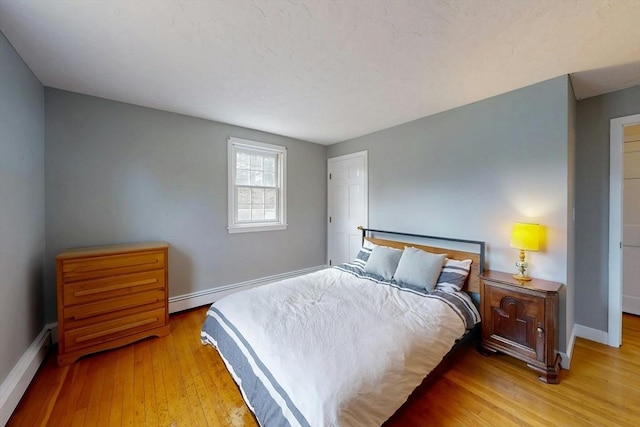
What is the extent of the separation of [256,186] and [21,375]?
8.81 feet

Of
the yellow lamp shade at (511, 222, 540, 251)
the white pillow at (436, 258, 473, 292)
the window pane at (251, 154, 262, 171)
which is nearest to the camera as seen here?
the yellow lamp shade at (511, 222, 540, 251)

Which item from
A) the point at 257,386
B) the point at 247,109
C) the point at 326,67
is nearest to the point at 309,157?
the point at 247,109

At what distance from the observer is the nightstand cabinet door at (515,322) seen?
1.87 meters

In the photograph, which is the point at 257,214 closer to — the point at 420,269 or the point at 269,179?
the point at 269,179

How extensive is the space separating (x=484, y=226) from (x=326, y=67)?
7.01ft

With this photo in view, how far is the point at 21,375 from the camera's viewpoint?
65.9 inches

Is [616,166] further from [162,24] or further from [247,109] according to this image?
[162,24]

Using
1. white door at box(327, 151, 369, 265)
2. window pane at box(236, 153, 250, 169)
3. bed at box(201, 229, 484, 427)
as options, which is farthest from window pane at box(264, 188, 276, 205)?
bed at box(201, 229, 484, 427)

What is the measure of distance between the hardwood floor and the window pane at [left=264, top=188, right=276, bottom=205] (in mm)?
2093

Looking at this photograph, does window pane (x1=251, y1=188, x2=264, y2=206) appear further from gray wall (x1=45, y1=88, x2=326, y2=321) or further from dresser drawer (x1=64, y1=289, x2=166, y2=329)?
dresser drawer (x1=64, y1=289, x2=166, y2=329)

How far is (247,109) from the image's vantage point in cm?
274

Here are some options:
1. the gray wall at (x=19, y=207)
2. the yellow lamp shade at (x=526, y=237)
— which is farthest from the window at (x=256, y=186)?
the yellow lamp shade at (x=526, y=237)

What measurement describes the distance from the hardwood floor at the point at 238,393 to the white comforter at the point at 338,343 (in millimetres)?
285

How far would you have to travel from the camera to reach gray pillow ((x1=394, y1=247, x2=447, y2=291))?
2.39m
